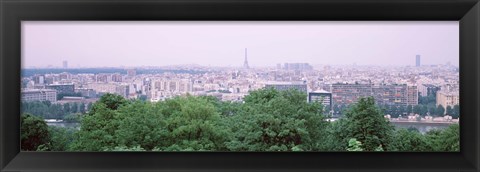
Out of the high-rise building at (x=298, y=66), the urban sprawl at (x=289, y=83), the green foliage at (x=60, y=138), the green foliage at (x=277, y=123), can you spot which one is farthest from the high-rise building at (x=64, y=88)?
the high-rise building at (x=298, y=66)

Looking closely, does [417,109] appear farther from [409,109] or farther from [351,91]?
[351,91]

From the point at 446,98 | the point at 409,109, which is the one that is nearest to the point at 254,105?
the point at 409,109

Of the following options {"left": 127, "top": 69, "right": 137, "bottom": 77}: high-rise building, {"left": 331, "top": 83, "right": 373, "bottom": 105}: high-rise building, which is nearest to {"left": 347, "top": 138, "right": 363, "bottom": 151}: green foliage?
{"left": 331, "top": 83, "right": 373, "bottom": 105}: high-rise building

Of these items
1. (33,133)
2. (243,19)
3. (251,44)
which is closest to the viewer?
(243,19)

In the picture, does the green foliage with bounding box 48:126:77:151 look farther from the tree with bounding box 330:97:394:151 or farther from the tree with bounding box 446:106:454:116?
the tree with bounding box 446:106:454:116

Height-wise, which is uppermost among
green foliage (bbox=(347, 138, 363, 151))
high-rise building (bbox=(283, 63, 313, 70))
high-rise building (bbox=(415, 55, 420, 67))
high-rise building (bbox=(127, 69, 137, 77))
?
high-rise building (bbox=(415, 55, 420, 67))

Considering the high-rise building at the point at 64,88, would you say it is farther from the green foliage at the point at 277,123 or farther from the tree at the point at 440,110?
the tree at the point at 440,110
